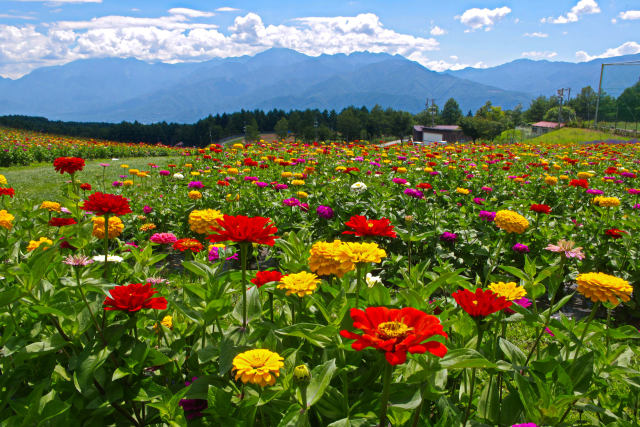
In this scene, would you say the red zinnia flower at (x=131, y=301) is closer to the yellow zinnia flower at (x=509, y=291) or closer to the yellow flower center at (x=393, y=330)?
the yellow flower center at (x=393, y=330)

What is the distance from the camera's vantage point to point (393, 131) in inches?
2687

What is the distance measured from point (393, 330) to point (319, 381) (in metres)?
0.32

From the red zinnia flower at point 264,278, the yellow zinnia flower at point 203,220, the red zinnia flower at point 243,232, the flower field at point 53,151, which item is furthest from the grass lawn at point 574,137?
the red zinnia flower at point 243,232

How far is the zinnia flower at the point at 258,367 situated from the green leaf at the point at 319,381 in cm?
12

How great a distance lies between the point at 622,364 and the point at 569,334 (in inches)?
10.2

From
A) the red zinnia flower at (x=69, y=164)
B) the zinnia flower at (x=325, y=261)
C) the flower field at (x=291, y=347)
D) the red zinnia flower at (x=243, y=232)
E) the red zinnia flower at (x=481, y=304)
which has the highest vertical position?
the red zinnia flower at (x=69, y=164)

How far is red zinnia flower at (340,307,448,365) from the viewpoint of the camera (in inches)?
34.1

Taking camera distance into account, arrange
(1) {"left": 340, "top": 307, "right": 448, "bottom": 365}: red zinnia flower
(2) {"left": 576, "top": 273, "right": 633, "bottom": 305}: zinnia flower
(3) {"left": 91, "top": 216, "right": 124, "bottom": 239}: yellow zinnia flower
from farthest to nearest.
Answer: (3) {"left": 91, "top": 216, "right": 124, "bottom": 239}: yellow zinnia flower
(2) {"left": 576, "top": 273, "right": 633, "bottom": 305}: zinnia flower
(1) {"left": 340, "top": 307, "right": 448, "bottom": 365}: red zinnia flower

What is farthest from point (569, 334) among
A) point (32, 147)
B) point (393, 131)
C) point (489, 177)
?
point (393, 131)

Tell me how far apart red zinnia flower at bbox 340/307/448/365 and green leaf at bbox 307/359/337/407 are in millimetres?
206

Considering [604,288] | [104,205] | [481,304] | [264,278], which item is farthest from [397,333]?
[104,205]

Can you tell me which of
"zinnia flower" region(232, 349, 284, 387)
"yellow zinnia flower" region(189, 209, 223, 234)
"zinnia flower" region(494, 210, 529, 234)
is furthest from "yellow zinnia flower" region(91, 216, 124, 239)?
"zinnia flower" region(494, 210, 529, 234)

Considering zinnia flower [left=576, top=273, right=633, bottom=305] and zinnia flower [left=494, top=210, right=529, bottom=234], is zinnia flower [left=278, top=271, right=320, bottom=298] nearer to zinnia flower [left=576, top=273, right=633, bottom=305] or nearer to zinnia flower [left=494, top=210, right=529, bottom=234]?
zinnia flower [left=576, top=273, right=633, bottom=305]

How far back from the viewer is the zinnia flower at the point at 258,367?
3.34ft
